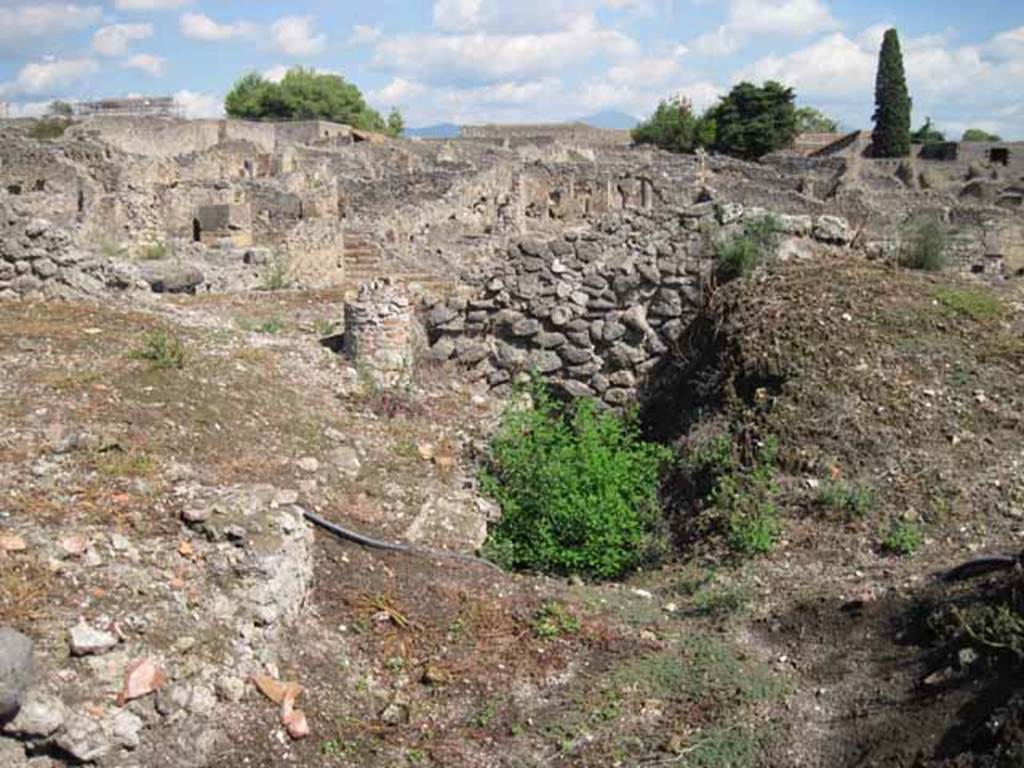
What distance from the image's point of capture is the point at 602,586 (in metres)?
6.66

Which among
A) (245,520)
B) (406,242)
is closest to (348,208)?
(406,242)

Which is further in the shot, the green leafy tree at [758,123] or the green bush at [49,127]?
the green leafy tree at [758,123]

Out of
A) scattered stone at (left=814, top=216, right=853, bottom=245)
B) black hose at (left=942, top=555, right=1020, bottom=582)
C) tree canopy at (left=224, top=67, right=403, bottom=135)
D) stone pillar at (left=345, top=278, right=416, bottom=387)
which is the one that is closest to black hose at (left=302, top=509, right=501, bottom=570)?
black hose at (left=942, top=555, right=1020, bottom=582)

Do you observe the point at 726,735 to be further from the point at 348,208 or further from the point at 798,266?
the point at 348,208

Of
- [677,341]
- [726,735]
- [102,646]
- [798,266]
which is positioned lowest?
[726,735]

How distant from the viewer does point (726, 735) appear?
493 centimetres

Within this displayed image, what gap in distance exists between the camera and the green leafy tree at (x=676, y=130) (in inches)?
1972

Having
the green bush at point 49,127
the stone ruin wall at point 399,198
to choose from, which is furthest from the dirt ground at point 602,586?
the green bush at point 49,127

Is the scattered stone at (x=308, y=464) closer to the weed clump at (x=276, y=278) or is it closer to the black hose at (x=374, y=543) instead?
the black hose at (x=374, y=543)

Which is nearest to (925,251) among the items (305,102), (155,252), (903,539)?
(903,539)

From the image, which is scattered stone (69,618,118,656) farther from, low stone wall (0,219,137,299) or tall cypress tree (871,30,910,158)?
tall cypress tree (871,30,910,158)

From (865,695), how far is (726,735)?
0.69m

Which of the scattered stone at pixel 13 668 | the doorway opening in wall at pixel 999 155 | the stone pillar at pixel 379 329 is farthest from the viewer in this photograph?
the doorway opening in wall at pixel 999 155

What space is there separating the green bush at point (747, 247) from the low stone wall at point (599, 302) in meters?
0.11
